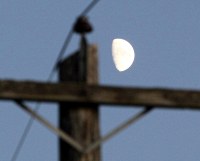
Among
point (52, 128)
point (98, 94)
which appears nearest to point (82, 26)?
point (98, 94)

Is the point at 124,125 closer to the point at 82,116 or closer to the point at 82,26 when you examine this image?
the point at 82,116

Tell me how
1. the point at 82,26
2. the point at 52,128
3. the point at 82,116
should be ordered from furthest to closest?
the point at 82,26, the point at 82,116, the point at 52,128

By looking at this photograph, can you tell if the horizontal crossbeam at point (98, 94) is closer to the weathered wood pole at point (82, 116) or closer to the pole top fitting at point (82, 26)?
the weathered wood pole at point (82, 116)

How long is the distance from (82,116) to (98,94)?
31 centimetres

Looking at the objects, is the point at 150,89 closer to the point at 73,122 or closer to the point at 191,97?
the point at 191,97

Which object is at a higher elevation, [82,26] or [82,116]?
[82,26]

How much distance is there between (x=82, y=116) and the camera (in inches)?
264

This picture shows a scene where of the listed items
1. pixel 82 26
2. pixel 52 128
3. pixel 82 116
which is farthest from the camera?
pixel 82 26

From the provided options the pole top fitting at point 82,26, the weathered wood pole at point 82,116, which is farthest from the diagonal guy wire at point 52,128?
the pole top fitting at point 82,26

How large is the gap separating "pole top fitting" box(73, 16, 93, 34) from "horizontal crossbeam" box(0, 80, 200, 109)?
0.89m

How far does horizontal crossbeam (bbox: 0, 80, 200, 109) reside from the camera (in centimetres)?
647

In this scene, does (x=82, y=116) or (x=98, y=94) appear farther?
(x=82, y=116)

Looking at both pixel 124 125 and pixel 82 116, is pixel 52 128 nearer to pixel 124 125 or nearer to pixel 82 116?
pixel 82 116

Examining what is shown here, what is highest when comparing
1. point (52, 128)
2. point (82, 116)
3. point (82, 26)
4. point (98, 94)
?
point (82, 26)
